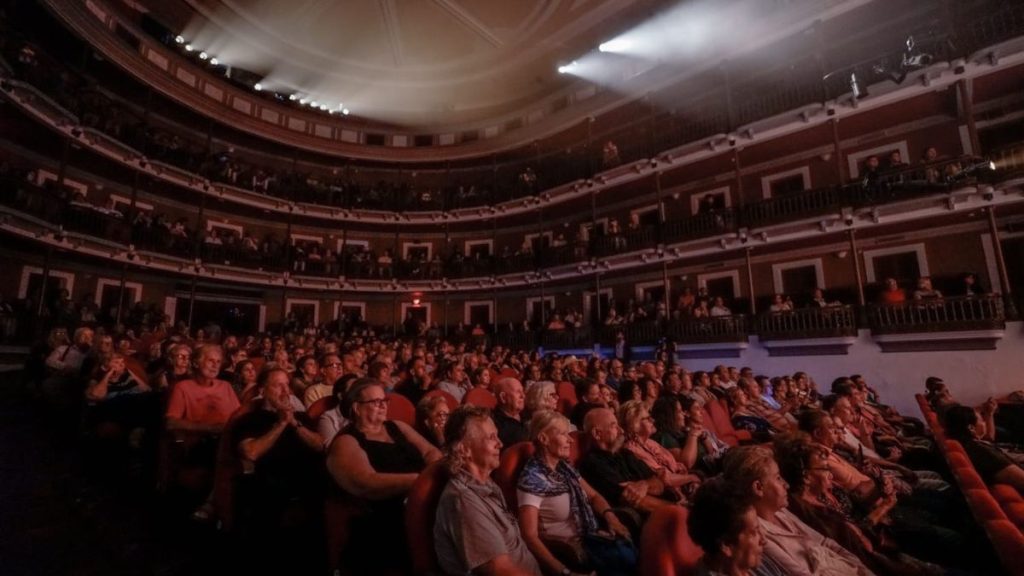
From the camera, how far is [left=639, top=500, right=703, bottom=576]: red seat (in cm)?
199

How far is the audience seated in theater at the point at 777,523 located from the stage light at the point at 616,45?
712 inches

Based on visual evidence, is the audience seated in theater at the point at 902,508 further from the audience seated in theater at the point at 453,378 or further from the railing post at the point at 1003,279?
the railing post at the point at 1003,279

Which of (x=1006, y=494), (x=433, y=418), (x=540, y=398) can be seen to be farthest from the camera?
(x=540, y=398)

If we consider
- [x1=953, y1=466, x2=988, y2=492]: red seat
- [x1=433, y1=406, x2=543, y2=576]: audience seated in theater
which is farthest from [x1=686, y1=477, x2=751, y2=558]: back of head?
[x1=953, y1=466, x2=988, y2=492]: red seat

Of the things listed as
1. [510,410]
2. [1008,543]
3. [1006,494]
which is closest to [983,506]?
[1008,543]

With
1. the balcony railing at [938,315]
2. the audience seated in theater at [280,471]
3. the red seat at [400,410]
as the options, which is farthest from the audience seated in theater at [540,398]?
the balcony railing at [938,315]

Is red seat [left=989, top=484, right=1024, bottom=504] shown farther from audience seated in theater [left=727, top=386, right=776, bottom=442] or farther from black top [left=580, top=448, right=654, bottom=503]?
audience seated in theater [left=727, top=386, right=776, bottom=442]

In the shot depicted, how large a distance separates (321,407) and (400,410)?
1.99 ft

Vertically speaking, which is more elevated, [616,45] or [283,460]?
[616,45]

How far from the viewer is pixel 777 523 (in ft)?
8.30

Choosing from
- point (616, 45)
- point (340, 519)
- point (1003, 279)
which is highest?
point (616, 45)

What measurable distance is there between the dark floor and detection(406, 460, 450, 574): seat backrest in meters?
1.66

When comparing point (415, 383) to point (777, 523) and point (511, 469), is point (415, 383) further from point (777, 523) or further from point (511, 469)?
point (777, 523)

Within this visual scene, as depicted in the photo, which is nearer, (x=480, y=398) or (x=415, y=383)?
(x=480, y=398)
